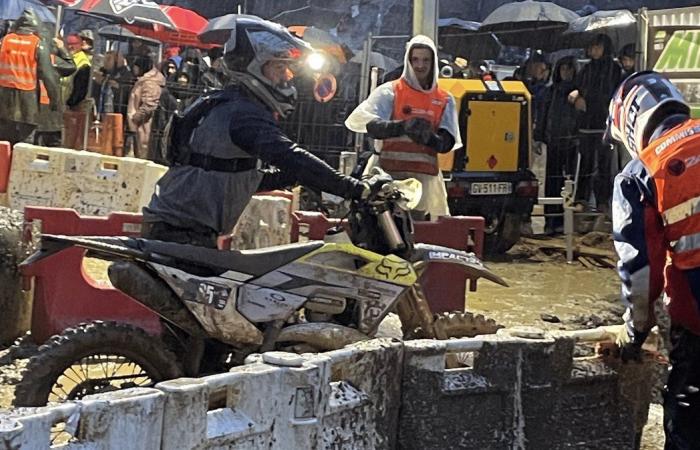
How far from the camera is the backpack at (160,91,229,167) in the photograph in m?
4.97

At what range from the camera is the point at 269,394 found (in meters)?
3.39

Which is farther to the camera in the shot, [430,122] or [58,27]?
[58,27]

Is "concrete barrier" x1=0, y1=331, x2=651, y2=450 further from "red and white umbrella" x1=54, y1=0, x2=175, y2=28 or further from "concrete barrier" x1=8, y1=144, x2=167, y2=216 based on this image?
"red and white umbrella" x1=54, y1=0, x2=175, y2=28

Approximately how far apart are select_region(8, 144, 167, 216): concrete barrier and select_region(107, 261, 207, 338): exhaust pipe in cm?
564

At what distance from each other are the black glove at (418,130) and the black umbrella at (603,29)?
8330mm

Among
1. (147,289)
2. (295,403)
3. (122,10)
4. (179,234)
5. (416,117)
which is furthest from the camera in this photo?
(122,10)

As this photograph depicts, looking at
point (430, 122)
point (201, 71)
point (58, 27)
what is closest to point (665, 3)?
point (201, 71)

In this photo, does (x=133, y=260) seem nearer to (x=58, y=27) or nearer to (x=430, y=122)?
(x=430, y=122)

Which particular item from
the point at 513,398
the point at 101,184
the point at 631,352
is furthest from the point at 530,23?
the point at 513,398

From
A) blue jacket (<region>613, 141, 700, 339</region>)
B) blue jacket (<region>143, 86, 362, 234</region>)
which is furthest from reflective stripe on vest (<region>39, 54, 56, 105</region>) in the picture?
blue jacket (<region>613, 141, 700, 339</region>)

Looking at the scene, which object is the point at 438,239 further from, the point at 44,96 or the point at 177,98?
the point at 177,98

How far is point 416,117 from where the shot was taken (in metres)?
8.11

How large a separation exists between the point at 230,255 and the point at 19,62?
399 inches

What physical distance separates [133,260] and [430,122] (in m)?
3.90
